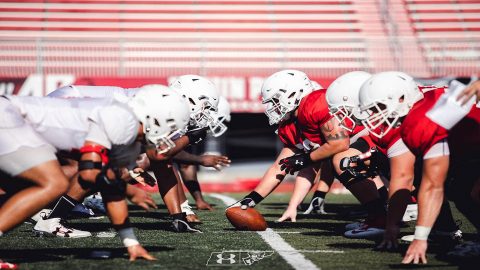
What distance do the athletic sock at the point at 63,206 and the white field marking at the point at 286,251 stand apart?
154 centimetres

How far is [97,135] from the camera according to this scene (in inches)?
199

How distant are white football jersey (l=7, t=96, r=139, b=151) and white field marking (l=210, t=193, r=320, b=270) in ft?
4.24

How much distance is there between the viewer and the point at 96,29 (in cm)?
1928

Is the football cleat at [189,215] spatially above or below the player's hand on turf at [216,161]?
below

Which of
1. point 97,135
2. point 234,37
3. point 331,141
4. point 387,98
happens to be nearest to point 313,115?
point 331,141

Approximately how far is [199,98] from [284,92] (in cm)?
79

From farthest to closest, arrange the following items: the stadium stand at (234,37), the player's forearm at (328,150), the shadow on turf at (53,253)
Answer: the stadium stand at (234,37) → the player's forearm at (328,150) → the shadow on turf at (53,253)

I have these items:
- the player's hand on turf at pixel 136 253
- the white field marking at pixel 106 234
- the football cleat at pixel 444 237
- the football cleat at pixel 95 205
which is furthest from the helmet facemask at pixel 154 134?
the football cleat at pixel 95 205

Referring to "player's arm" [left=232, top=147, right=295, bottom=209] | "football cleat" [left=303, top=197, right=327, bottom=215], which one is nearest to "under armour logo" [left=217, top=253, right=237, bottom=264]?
"player's arm" [left=232, top=147, right=295, bottom=209]

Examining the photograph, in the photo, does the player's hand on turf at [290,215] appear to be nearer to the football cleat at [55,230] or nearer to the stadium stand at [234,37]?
the football cleat at [55,230]

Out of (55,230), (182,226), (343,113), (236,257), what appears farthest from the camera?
(182,226)

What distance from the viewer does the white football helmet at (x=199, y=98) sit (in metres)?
7.61

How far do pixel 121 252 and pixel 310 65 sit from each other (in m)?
12.4

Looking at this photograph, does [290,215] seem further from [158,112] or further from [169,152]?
[158,112]
